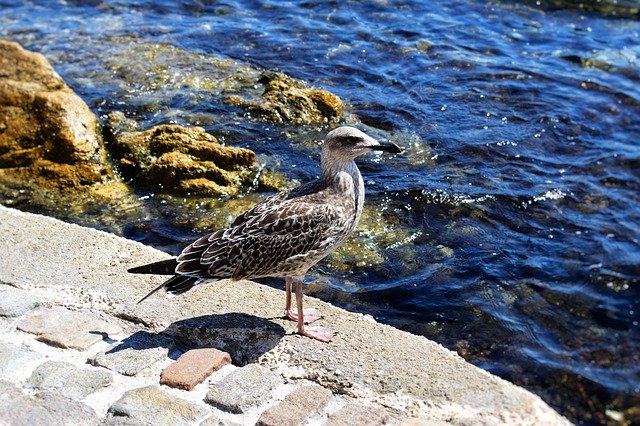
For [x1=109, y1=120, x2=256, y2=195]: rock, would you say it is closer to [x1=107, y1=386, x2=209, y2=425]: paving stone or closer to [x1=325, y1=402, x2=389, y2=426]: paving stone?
[x1=107, y1=386, x2=209, y2=425]: paving stone

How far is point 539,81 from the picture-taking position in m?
9.81

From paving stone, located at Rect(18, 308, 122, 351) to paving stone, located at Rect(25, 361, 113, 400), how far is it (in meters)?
0.24

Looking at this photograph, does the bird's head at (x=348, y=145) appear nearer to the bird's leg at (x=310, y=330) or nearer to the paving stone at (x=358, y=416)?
the bird's leg at (x=310, y=330)

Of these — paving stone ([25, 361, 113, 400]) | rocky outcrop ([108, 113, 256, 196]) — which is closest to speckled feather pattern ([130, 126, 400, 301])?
paving stone ([25, 361, 113, 400])

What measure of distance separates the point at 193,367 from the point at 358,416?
99 centimetres

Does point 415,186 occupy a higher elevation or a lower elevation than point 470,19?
lower

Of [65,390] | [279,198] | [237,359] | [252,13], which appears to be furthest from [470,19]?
[65,390]

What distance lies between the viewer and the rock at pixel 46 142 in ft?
25.6

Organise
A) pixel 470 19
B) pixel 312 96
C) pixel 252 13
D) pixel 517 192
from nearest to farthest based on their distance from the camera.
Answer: pixel 517 192 → pixel 312 96 → pixel 470 19 → pixel 252 13

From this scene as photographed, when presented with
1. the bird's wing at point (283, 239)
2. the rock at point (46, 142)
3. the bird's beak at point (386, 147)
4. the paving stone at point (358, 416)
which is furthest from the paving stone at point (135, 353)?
the rock at point (46, 142)

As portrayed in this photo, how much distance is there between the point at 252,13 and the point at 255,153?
507 cm

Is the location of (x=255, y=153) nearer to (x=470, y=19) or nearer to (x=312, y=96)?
(x=312, y=96)

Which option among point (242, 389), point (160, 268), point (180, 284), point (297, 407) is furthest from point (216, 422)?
point (160, 268)

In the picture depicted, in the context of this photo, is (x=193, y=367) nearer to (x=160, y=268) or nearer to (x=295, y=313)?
(x=160, y=268)
